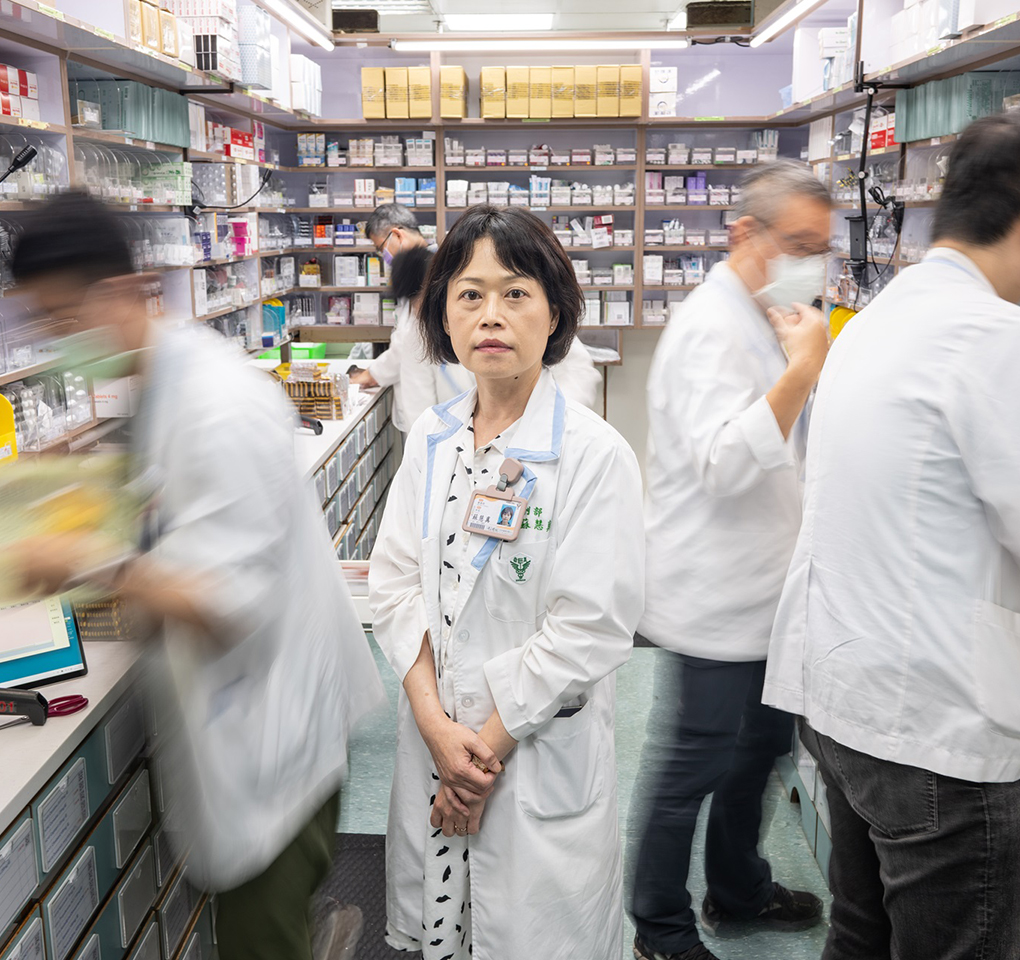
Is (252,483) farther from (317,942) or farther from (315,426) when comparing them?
(315,426)

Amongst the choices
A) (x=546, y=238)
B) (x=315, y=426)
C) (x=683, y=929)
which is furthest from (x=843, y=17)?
(x=683, y=929)

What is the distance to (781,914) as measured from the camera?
8.09 feet

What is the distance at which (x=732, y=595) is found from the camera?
2004 millimetres

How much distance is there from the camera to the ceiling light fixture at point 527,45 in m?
6.90

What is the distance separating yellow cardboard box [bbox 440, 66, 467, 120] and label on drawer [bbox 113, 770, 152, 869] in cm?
633

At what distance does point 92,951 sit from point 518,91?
6.74 m

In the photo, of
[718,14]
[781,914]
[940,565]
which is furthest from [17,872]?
[718,14]

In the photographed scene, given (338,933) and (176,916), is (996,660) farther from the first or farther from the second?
(338,933)

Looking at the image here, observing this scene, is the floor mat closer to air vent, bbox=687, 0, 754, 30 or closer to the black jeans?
the black jeans

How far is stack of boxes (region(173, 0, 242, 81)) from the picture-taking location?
14.7 feet

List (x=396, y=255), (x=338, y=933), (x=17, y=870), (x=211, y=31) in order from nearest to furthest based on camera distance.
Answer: (x=17, y=870), (x=338, y=933), (x=211, y=31), (x=396, y=255)

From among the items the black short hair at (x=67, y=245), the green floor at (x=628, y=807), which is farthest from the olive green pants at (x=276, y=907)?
the black short hair at (x=67, y=245)

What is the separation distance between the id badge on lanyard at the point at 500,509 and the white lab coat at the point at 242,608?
10.1 inches

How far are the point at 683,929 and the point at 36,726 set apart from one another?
154 centimetres
